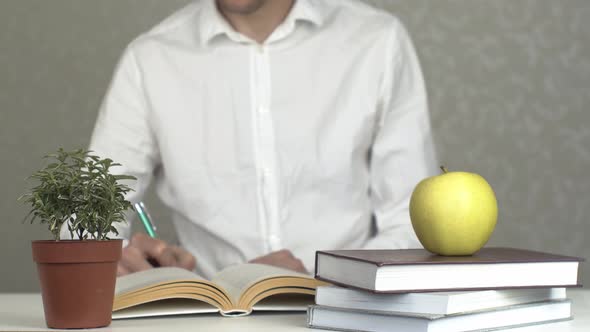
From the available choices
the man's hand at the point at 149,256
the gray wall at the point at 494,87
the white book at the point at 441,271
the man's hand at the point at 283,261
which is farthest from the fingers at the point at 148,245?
the gray wall at the point at 494,87

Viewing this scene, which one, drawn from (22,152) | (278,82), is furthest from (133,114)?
(22,152)

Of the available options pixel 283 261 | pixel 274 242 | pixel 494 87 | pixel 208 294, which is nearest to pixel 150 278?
pixel 208 294

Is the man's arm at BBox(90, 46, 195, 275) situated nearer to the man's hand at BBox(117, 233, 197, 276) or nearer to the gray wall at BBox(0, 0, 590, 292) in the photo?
the man's hand at BBox(117, 233, 197, 276)

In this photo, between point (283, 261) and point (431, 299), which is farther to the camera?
point (283, 261)

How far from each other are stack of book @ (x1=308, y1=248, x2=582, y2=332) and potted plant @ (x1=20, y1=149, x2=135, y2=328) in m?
0.22

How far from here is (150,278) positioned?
3.57 feet

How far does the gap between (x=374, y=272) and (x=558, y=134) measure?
237 centimetres

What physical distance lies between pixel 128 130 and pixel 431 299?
1.19m

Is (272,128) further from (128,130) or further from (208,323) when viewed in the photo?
(208,323)

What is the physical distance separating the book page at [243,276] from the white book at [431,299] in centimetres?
13

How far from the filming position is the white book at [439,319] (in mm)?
861

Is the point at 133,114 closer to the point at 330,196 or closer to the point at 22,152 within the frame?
the point at 330,196

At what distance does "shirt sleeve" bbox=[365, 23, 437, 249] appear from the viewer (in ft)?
6.07

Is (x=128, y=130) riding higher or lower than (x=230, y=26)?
lower
